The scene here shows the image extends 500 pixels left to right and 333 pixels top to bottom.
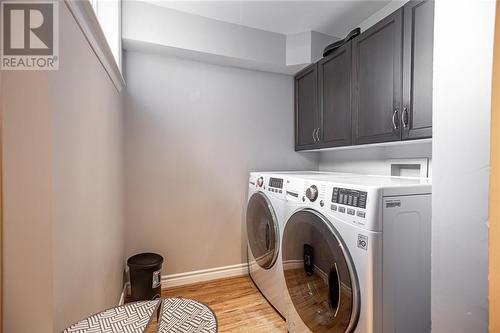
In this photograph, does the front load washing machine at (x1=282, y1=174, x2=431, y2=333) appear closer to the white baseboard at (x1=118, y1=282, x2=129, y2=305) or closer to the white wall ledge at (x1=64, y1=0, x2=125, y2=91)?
the white wall ledge at (x1=64, y1=0, x2=125, y2=91)

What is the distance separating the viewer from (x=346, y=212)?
106cm

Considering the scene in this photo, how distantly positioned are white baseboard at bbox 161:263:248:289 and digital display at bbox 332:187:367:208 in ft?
5.25

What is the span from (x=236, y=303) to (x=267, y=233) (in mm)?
629

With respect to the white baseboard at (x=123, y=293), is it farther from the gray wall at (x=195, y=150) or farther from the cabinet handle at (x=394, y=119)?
the cabinet handle at (x=394, y=119)

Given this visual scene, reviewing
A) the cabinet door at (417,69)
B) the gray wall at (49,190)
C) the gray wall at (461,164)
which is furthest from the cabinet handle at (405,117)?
the gray wall at (49,190)

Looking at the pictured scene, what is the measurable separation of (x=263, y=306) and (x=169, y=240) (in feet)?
3.24

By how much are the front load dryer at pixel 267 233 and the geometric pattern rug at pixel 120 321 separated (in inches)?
41.3

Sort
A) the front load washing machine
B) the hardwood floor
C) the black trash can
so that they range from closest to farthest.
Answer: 1. the front load washing machine
2. the hardwood floor
3. the black trash can

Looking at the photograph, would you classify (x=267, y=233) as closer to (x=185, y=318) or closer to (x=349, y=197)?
(x=349, y=197)

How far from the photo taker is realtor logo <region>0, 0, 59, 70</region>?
0.59 m

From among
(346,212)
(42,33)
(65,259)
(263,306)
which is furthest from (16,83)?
(263,306)

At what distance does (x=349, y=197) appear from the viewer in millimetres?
1062

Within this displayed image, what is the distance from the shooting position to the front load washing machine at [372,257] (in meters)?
0.96

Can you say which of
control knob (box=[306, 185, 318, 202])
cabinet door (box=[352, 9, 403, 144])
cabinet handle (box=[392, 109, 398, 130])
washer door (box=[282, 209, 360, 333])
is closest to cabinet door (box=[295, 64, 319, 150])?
cabinet door (box=[352, 9, 403, 144])
